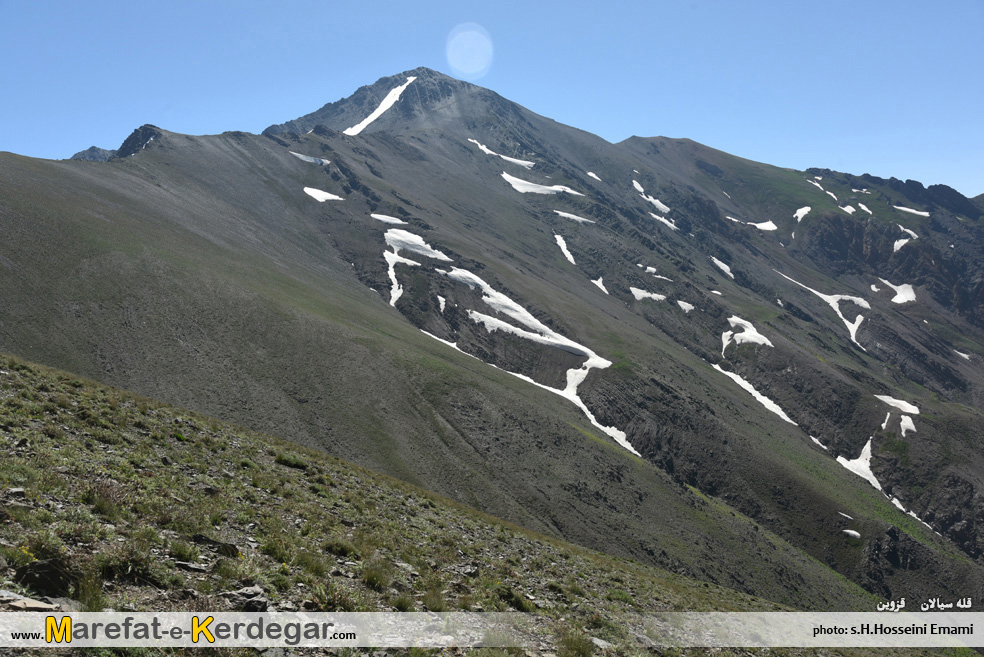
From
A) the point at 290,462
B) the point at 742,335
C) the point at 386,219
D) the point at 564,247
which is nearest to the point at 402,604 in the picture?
the point at 290,462

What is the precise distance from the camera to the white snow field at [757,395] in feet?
406

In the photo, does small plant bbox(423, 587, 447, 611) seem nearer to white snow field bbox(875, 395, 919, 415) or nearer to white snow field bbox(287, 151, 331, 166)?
white snow field bbox(875, 395, 919, 415)

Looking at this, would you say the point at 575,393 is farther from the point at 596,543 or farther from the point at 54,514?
the point at 54,514

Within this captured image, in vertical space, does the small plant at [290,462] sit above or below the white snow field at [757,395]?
below

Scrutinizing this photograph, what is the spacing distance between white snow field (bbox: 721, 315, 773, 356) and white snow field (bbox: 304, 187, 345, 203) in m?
116

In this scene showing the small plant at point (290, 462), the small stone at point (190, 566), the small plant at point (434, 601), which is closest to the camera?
the small stone at point (190, 566)

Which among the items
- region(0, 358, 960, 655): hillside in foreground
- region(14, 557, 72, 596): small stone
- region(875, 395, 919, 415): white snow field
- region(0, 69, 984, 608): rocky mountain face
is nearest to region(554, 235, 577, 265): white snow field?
region(0, 69, 984, 608): rocky mountain face

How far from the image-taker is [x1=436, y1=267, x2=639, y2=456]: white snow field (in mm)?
94525

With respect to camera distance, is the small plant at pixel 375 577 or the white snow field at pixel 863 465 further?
the white snow field at pixel 863 465

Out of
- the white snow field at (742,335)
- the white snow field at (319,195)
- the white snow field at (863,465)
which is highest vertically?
the white snow field at (319,195)

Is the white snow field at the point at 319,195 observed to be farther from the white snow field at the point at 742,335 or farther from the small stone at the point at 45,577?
the small stone at the point at 45,577

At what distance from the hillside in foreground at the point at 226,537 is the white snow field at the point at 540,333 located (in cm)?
6944

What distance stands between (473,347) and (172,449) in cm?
9031

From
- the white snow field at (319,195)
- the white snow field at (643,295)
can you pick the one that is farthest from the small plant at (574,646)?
the white snow field at (643,295)
